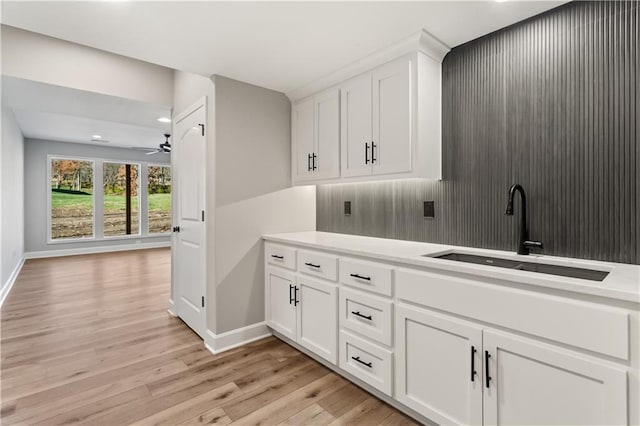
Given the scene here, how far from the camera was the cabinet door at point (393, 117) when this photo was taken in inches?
83.7

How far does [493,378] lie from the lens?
56.8 inches

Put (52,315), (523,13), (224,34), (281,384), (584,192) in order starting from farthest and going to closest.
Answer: (52,315) < (281,384) < (224,34) < (523,13) < (584,192)

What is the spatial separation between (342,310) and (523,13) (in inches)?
82.7

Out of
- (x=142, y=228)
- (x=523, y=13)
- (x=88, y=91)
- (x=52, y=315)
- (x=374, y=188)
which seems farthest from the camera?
(x=142, y=228)

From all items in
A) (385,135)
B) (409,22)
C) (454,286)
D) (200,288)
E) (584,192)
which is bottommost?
(200,288)

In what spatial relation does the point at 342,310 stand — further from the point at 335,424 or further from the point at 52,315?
the point at 52,315

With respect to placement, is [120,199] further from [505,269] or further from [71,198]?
[505,269]

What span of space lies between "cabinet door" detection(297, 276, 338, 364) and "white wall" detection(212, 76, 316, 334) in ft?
1.92

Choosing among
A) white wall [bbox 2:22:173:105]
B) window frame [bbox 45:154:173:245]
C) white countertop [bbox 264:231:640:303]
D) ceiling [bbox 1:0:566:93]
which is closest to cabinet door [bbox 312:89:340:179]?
ceiling [bbox 1:0:566:93]

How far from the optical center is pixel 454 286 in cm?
157

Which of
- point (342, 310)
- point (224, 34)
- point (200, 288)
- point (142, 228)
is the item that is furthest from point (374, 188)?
point (142, 228)

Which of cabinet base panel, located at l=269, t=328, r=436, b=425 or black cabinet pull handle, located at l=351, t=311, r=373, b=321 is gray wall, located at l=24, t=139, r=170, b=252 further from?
black cabinet pull handle, located at l=351, t=311, r=373, b=321

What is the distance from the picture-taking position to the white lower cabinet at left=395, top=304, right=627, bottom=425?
1185mm

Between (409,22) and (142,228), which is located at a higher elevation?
(409,22)
